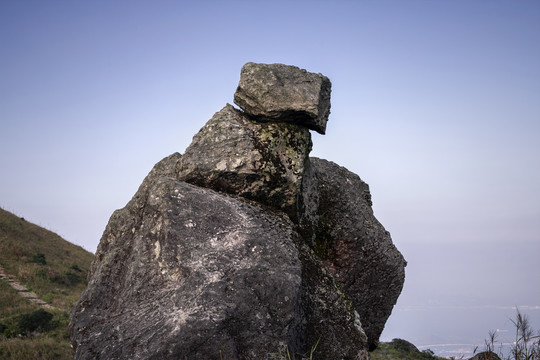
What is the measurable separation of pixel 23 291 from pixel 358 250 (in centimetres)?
2484

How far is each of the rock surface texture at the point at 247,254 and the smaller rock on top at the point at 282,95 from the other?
0.03m

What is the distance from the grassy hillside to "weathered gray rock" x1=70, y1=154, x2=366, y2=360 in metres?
12.0

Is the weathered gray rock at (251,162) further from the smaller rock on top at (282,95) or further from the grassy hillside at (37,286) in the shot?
the grassy hillside at (37,286)

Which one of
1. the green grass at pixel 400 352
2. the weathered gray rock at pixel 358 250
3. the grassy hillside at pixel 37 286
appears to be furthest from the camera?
the grassy hillside at pixel 37 286

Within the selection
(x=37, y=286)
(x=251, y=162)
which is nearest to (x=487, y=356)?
(x=251, y=162)

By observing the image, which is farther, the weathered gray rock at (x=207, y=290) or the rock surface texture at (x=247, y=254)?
the rock surface texture at (x=247, y=254)

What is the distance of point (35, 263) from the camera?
1323 inches

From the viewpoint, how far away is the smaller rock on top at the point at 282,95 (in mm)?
9648

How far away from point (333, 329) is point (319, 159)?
5167 millimetres

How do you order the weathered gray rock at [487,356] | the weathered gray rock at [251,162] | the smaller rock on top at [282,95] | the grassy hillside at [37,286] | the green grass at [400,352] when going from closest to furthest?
the weathered gray rock at [487,356] → the weathered gray rock at [251,162] → the smaller rock on top at [282,95] → the green grass at [400,352] → the grassy hillside at [37,286]

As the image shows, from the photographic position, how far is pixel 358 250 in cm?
1084

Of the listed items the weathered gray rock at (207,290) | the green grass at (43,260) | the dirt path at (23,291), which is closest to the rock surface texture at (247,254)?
the weathered gray rock at (207,290)

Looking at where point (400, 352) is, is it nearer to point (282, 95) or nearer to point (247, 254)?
point (282, 95)

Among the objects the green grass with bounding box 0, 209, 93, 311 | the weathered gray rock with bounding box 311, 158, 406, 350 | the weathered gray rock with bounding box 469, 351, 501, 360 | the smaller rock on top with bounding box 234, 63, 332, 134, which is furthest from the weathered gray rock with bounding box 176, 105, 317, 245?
the green grass with bounding box 0, 209, 93, 311
